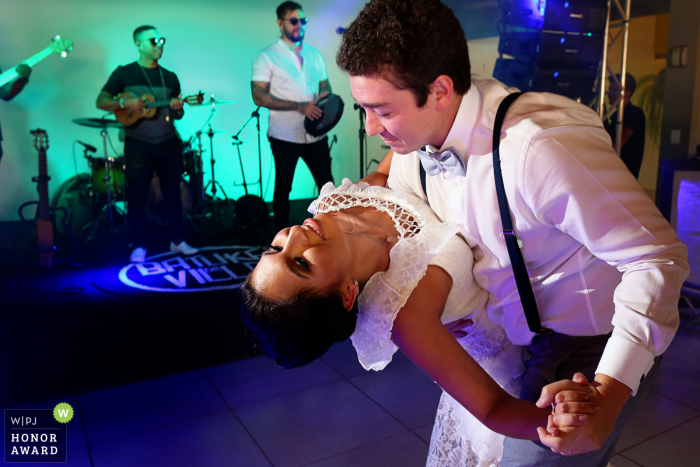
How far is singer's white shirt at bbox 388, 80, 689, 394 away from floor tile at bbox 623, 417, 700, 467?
140cm

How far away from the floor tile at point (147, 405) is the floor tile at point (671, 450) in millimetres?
1978

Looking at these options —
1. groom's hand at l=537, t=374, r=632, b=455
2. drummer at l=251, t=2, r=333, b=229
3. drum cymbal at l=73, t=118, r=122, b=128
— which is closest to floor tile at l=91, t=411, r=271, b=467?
groom's hand at l=537, t=374, r=632, b=455

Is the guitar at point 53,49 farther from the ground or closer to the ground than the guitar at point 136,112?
farther from the ground

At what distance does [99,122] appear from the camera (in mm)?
4887

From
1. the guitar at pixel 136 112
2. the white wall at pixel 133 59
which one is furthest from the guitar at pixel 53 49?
the guitar at pixel 136 112

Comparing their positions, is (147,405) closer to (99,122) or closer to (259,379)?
(259,379)

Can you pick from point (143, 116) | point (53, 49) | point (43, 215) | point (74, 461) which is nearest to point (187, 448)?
point (74, 461)

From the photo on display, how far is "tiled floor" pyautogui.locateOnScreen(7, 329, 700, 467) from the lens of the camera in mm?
2275

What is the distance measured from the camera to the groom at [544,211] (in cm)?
99

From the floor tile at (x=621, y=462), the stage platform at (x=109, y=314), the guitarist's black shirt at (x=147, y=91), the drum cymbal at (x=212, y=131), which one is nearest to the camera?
the floor tile at (x=621, y=462)

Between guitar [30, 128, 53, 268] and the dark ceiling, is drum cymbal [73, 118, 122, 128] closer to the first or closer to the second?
guitar [30, 128, 53, 268]

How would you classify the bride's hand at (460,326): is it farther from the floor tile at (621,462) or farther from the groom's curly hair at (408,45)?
the floor tile at (621,462)

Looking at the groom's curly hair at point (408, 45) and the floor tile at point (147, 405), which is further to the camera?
the floor tile at point (147, 405)

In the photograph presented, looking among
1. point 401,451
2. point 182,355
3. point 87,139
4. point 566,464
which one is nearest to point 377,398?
point 401,451
